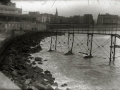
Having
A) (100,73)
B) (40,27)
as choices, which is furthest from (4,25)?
(100,73)

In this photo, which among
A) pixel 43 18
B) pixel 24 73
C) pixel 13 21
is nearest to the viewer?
pixel 24 73

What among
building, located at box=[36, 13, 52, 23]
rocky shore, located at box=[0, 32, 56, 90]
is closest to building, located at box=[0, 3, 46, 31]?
rocky shore, located at box=[0, 32, 56, 90]

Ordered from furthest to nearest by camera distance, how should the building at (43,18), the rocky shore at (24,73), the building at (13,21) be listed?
1. the building at (43,18)
2. the building at (13,21)
3. the rocky shore at (24,73)

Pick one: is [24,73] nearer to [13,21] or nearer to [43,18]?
[13,21]

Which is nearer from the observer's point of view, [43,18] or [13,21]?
[13,21]

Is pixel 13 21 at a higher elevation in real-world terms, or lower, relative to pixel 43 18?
lower

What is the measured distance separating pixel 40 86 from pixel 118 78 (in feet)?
27.1

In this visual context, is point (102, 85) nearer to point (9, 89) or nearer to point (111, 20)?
point (9, 89)

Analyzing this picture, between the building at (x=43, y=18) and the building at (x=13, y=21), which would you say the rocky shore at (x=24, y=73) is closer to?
the building at (x=13, y=21)

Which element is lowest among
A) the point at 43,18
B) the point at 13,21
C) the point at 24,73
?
the point at 24,73

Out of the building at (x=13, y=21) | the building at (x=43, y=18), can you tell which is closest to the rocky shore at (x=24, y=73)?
the building at (x=13, y=21)

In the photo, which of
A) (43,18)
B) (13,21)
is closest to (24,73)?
(13,21)

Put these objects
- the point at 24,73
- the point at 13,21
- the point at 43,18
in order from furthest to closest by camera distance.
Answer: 1. the point at 43,18
2. the point at 13,21
3. the point at 24,73

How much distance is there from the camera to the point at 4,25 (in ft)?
147
